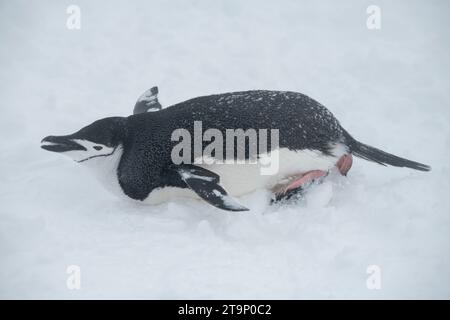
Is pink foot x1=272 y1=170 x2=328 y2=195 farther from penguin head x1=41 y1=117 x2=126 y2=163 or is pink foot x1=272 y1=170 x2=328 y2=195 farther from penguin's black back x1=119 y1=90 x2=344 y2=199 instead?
penguin head x1=41 y1=117 x2=126 y2=163

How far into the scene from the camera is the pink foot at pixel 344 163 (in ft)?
8.57

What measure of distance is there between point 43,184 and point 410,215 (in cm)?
201

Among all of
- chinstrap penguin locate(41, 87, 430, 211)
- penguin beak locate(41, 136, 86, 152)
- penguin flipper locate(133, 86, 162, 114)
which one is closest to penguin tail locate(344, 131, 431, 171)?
chinstrap penguin locate(41, 87, 430, 211)

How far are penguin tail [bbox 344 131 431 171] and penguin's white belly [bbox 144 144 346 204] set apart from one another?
0.21 m

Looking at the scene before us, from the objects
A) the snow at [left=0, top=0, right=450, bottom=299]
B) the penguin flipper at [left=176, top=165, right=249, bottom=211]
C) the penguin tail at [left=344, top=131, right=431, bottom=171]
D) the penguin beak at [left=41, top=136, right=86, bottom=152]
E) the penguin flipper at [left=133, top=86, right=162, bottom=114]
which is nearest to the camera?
the snow at [left=0, top=0, right=450, bottom=299]

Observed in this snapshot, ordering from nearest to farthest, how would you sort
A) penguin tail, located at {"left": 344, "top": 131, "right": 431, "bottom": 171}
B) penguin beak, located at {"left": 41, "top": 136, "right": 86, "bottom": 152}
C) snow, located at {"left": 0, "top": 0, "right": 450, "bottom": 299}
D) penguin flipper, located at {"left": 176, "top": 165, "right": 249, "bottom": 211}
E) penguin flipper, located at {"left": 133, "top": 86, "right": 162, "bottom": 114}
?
snow, located at {"left": 0, "top": 0, "right": 450, "bottom": 299}
penguin flipper, located at {"left": 176, "top": 165, "right": 249, "bottom": 211}
penguin beak, located at {"left": 41, "top": 136, "right": 86, "bottom": 152}
penguin tail, located at {"left": 344, "top": 131, "right": 431, "bottom": 171}
penguin flipper, located at {"left": 133, "top": 86, "right": 162, "bottom": 114}

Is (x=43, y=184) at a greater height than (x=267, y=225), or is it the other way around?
(x=43, y=184)

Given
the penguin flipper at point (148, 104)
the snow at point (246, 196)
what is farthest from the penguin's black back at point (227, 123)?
the penguin flipper at point (148, 104)

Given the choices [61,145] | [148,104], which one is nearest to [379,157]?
[148,104]

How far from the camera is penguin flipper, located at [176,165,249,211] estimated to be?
2.14 metres

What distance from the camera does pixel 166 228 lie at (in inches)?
89.8

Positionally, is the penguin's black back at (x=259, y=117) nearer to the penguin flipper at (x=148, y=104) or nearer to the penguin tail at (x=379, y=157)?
the penguin tail at (x=379, y=157)
